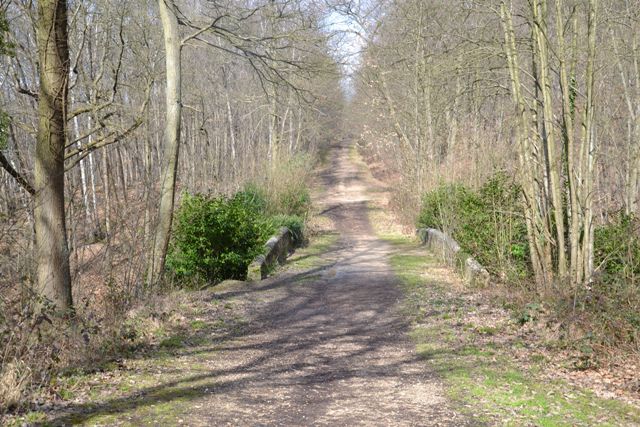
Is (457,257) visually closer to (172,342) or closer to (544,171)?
(544,171)

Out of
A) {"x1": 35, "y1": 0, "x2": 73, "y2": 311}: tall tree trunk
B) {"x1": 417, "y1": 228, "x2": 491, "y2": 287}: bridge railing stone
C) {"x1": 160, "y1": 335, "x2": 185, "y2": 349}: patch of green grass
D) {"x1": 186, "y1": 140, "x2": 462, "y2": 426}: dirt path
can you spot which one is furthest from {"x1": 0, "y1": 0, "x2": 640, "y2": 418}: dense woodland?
{"x1": 186, "y1": 140, "x2": 462, "y2": 426}: dirt path

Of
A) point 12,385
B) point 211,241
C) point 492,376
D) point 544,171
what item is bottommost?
point 492,376

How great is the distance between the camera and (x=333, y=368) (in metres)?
7.27

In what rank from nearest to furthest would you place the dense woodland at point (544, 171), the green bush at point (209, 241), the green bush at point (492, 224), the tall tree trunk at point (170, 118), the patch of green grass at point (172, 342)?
the patch of green grass at point (172, 342) → the dense woodland at point (544, 171) → the tall tree trunk at point (170, 118) → the green bush at point (492, 224) → the green bush at point (209, 241)

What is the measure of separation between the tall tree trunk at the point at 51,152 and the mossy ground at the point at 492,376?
4.57 m

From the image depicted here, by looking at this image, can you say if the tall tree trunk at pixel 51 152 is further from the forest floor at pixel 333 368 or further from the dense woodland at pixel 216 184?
the forest floor at pixel 333 368

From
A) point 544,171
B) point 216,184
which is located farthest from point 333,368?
point 216,184

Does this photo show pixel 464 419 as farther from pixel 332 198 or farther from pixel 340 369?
pixel 332 198

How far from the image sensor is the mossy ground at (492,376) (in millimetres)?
5668

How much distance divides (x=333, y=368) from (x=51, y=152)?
13.5 feet

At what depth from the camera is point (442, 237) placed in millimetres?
17016

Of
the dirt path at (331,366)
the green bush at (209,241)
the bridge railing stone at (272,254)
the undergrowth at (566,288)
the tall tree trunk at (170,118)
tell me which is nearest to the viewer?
the dirt path at (331,366)

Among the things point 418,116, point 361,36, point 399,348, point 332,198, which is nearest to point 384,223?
point 418,116

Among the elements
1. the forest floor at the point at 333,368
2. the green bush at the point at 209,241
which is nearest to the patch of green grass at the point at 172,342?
the forest floor at the point at 333,368
